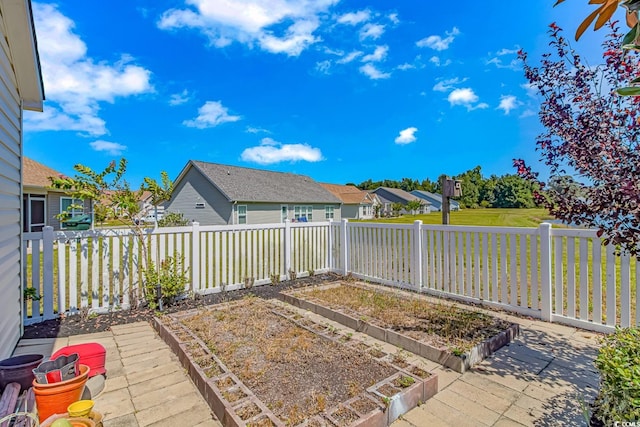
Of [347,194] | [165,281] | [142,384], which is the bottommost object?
[142,384]

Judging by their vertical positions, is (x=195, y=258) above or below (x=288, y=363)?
above

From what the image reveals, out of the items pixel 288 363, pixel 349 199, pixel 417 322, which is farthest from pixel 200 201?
pixel 288 363

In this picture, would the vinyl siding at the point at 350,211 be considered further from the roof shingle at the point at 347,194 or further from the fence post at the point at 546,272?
the fence post at the point at 546,272

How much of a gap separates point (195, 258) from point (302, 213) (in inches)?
638

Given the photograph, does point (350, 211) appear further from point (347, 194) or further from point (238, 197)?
point (238, 197)

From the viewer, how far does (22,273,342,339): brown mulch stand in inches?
142

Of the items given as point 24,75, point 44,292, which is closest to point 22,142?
point 24,75

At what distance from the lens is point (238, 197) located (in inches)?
661

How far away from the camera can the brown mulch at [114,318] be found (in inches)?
142

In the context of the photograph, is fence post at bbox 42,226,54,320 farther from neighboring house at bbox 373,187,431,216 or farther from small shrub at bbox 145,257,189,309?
neighboring house at bbox 373,187,431,216

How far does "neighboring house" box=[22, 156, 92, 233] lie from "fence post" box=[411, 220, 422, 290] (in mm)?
12240

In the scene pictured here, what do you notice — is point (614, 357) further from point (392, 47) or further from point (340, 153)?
point (340, 153)

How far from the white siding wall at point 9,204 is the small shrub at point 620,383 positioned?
4193 millimetres

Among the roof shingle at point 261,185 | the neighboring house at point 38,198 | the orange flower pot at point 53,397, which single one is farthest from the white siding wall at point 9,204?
the roof shingle at point 261,185
